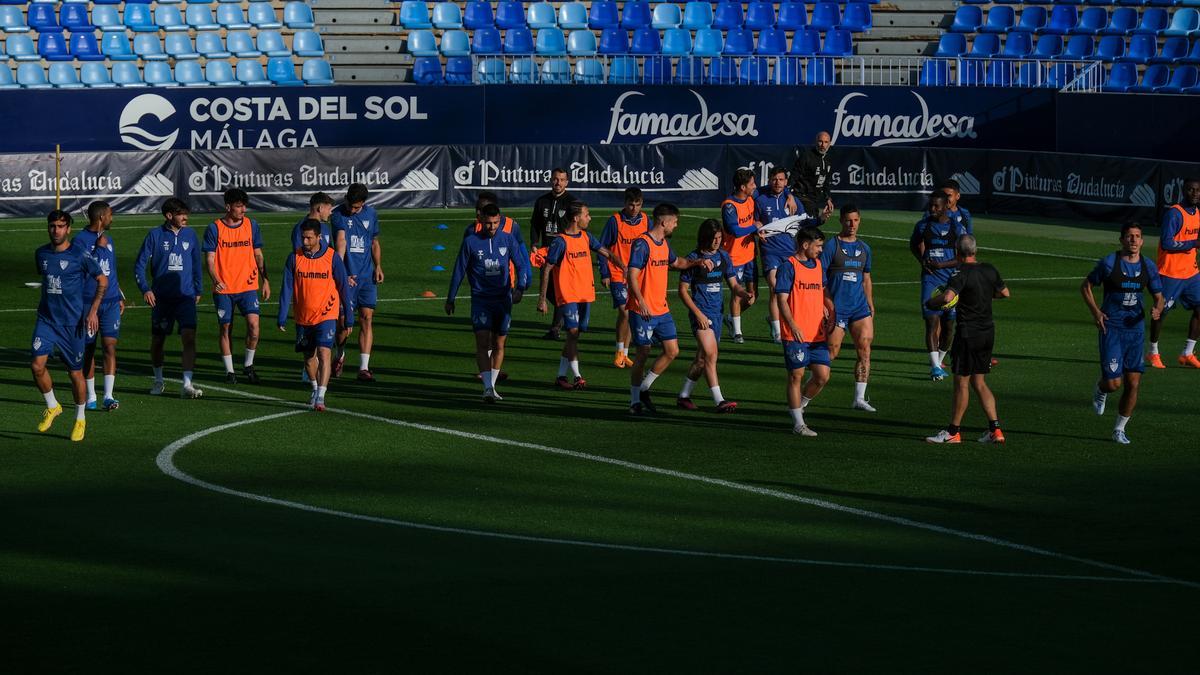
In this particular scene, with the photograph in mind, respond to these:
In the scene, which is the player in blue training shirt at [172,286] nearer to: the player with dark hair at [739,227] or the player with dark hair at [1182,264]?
the player with dark hair at [739,227]

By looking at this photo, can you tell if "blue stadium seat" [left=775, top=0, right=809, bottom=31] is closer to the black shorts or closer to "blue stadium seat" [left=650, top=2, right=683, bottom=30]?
"blue stadium seat" [left=650, top=2, right=683, bottom=30]

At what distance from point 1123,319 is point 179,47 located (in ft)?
106

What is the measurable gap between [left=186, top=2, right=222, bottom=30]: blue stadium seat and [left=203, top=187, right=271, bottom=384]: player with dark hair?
26.3 metres

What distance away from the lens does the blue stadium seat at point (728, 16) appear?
45.3 m

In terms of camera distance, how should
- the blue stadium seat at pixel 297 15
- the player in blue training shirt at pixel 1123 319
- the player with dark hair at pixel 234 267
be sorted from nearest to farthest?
1. the player in blue training shirt at pixel 1123 319
2. the player with dark hair at pixel 234 267
3. the blue stadium seat at pixel 297 15

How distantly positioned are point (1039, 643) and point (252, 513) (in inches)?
247

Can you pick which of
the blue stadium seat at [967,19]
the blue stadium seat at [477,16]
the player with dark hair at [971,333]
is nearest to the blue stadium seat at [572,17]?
the blue stadium seat at [477,16]

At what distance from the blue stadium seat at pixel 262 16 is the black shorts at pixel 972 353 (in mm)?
32173

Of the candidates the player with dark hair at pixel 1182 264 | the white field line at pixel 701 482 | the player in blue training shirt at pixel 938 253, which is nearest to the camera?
the white field line at pixel 701 482

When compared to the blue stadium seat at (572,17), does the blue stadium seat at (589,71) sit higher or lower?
lower

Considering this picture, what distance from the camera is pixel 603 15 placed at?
45125 millimetres

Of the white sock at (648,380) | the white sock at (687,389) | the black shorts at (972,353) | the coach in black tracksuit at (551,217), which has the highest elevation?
the coach in black tracksuit at (551,217)

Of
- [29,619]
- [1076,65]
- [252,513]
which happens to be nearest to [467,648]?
[29,619]

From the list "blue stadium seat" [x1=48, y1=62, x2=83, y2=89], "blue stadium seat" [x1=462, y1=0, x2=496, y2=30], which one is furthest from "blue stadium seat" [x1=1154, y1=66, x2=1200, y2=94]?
"blue stadium seat" [x1=48, y1=62, x2=83, y2=89]
